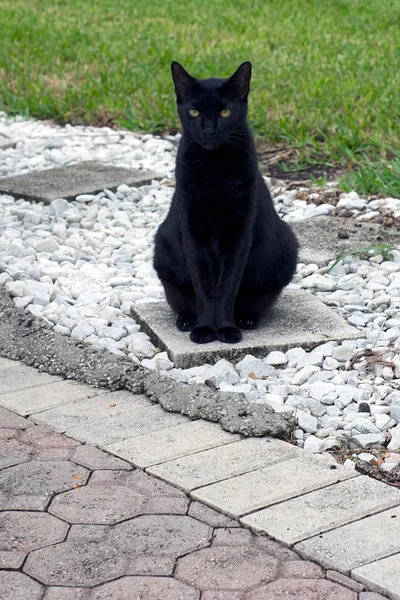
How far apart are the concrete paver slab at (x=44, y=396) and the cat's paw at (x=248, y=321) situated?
82cm

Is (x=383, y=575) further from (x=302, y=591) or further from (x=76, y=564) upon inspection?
(x=76, y=564)

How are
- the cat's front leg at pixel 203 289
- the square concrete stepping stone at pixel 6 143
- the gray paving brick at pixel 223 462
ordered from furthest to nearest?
the square concrete stepping stone at pixel 6 143 < the cat's front leg at pixel 203 289 < the gray paving brick at pixel 223 462

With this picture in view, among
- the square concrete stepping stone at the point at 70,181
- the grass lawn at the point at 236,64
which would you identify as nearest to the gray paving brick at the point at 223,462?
the grass lawn at the point at 236,64

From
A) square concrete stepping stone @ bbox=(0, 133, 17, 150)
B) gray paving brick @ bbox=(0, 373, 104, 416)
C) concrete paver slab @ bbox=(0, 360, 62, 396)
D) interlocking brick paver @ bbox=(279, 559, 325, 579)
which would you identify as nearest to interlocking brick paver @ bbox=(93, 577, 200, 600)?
interlocking brick paver @ bbox=(279, 559, 325, 579)

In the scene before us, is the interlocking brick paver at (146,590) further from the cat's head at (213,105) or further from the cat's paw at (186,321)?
the cat's head at (213,105)

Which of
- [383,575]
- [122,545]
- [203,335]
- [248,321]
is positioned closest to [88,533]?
[122,545]

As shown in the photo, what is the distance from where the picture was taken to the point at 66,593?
2318mm

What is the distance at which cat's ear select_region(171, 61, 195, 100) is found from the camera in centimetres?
400

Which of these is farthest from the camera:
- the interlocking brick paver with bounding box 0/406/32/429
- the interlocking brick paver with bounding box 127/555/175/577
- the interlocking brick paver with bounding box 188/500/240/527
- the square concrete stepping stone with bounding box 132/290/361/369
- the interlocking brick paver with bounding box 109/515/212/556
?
the square concrete stepping stone with bounding box 132/290/361/369

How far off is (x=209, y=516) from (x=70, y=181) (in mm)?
4394

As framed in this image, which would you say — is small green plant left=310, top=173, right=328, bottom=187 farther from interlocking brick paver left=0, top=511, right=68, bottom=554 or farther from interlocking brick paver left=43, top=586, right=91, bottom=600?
interlocking brick paver left=43, top=586, right=91, bottom=600

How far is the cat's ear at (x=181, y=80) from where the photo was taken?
4.00 metres

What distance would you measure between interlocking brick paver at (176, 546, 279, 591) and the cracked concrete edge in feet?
2.39

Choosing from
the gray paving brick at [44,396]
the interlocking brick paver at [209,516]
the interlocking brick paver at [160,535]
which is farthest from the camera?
the gray paving brick at [44,396]
